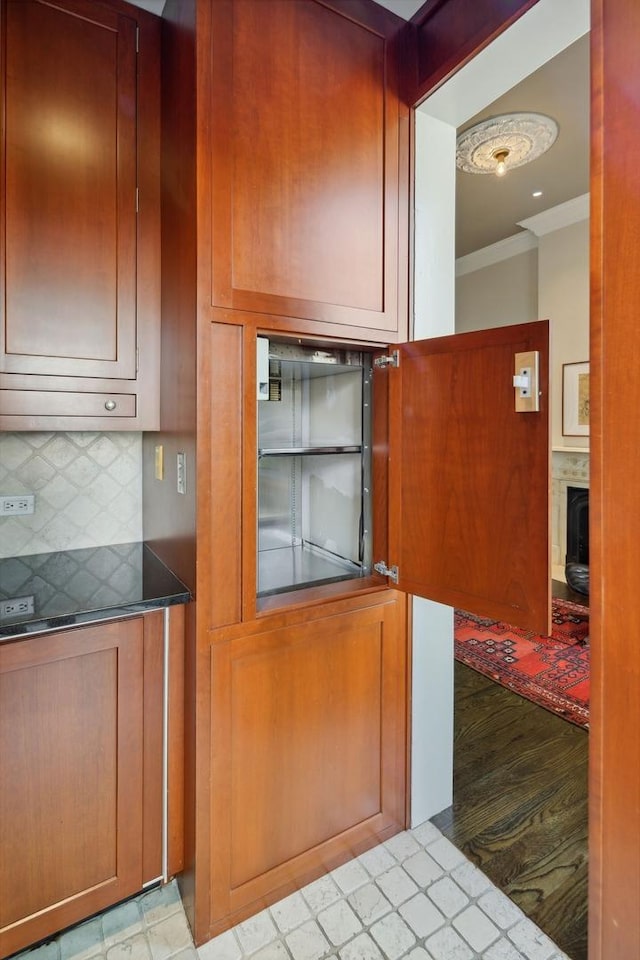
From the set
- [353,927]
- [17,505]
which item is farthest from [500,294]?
[353,927]

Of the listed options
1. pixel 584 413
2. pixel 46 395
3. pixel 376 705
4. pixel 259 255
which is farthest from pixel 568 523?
pixel 46 395

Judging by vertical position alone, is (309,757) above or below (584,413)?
below

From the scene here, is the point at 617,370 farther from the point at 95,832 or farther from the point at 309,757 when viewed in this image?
the point at 95,832

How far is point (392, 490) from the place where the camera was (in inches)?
63.6

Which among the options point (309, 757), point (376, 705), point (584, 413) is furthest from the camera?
point (584, 413)

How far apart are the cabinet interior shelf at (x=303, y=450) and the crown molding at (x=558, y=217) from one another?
11.8 feet

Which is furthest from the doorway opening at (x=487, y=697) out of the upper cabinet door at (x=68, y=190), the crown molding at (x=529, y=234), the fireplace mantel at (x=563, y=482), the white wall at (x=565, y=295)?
the fireplace mantel at (x=563, y=482)

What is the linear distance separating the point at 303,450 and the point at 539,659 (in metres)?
2.32

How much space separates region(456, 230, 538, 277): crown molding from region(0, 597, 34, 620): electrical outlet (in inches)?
199

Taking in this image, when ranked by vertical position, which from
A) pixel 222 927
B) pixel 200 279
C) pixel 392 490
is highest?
pixel 200 279

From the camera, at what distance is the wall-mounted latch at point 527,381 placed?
1183 mm

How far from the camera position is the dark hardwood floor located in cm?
150

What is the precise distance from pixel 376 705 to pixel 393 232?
157 centimetres

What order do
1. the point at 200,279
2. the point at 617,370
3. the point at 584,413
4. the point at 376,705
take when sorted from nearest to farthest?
1. the point at 617,370
2. the point at 200,279
3. the point at 376,705
4. the point at 584,413
